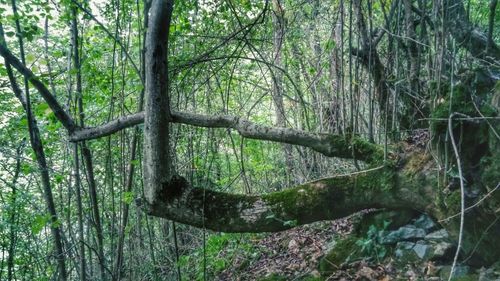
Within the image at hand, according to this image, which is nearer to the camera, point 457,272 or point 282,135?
point 457,272

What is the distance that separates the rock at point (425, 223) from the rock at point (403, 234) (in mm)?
37

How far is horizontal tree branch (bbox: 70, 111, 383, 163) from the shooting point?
3.36 m

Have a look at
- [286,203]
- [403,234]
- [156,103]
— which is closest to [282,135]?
[286,203]

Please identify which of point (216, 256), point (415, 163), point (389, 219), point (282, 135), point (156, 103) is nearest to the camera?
point (156, 103)

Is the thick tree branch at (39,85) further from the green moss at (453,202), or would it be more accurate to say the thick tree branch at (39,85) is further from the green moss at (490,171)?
the green moss at (490,171)

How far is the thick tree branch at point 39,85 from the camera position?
319 cm

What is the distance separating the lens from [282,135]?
339 centimetres

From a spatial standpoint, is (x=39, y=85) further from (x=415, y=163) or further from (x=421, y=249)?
(x=421, y=249)

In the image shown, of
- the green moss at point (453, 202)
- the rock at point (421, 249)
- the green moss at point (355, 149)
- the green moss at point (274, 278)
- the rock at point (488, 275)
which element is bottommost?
the green moss at point (274, 278)

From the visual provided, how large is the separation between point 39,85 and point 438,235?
333 centimetres

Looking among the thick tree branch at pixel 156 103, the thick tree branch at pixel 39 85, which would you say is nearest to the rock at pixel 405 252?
the thick tree branch at pixel 156 103

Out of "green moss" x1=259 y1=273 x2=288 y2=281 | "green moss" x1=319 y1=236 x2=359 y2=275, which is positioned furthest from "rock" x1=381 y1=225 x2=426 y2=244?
"green moss" x1=259 y1=273 x2=288 y2=281

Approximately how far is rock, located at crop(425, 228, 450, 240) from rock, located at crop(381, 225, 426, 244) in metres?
0.06

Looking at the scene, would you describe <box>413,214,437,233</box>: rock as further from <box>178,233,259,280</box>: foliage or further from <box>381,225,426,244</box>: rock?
<box>178,233,259,280</box>: foliage
